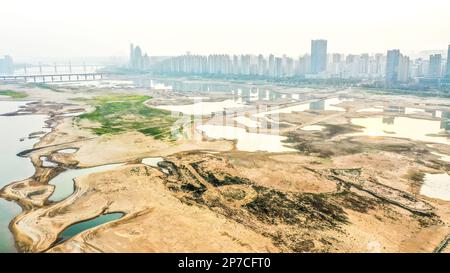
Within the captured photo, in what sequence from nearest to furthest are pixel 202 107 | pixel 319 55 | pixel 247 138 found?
1. pixel 247 138
2. pixel 202 107
3. pixel 319 55

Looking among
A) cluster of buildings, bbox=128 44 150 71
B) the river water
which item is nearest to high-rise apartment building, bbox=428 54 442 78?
the river water

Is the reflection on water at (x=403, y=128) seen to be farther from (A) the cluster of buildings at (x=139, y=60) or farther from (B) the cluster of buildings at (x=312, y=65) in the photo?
(A) the cluster of buildings at (x=139, y=60)

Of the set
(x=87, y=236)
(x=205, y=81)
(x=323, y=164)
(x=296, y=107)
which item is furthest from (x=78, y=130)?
(x=205, y=81)

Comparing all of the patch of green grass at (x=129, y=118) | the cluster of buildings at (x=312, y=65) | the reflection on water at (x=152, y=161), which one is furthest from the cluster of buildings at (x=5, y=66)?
the reflection on water at (x=152, y=161)

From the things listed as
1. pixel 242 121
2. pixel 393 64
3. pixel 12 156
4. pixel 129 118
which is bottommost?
pixel 12 156

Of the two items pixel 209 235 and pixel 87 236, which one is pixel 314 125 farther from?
pixel 87 236

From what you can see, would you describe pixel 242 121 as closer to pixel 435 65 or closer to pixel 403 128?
pixel 403 128

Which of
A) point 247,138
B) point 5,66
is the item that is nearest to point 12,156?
point 247,138
